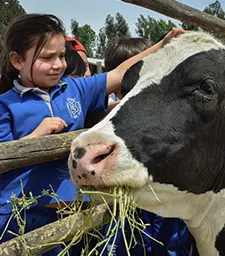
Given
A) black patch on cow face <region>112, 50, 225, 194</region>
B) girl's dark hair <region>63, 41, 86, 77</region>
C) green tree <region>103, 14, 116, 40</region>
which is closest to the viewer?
black patch on cow face <region>112, 50, 225, 194</region>

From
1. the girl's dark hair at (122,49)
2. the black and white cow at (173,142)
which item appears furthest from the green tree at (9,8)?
the black and white cow at (173,142)

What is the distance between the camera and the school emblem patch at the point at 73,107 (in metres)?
2.76

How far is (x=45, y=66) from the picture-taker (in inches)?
108

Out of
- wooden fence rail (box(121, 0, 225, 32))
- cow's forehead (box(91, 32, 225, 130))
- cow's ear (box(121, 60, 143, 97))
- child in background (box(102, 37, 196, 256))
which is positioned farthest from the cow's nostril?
wooden fence rail (box(121, 0, 225, 32))

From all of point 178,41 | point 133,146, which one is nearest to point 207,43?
point 178,41

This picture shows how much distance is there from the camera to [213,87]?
2189 mm

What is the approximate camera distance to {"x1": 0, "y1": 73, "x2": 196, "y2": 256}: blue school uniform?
2584 millimetres

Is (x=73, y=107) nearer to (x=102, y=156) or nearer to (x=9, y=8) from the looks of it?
(x=102, y=156)

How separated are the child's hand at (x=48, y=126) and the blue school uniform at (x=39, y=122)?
4.6 inches

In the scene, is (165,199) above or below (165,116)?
below

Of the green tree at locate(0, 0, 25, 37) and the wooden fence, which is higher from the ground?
the wooden fence

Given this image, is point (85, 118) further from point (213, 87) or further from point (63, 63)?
point (213, 87)

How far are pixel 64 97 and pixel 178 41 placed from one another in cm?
73

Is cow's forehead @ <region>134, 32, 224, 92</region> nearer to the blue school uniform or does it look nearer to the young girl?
the young girl
